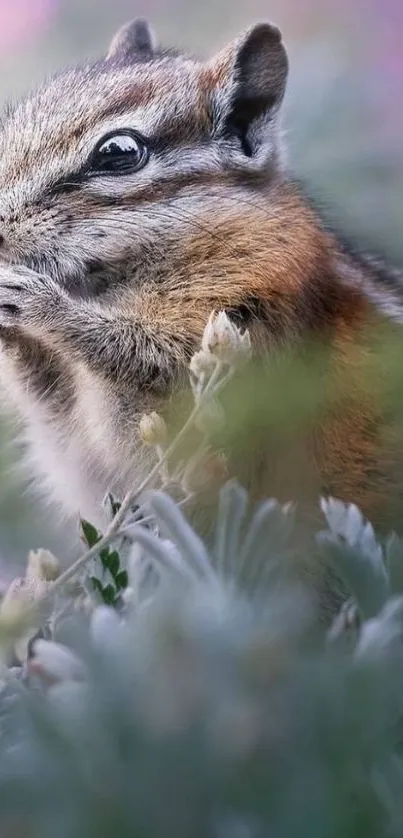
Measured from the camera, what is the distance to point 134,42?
81 cm

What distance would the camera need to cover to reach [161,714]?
15 cm

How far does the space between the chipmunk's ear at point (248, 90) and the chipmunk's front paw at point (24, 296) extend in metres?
0.18

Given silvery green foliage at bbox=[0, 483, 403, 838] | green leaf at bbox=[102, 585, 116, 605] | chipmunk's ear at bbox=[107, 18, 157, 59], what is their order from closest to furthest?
1. silvery green foliage at bbox=[0, 483, 403, 838]
2. green leaf at bbox=[102, 585, 116, 605]
3. chipmunk's ear at bbox=[107, 18, 157, 59]

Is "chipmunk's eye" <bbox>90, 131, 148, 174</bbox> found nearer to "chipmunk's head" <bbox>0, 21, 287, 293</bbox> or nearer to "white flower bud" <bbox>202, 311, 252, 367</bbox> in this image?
"chipmunk's head" <bbox>0, 21, 287, 293</bbox>

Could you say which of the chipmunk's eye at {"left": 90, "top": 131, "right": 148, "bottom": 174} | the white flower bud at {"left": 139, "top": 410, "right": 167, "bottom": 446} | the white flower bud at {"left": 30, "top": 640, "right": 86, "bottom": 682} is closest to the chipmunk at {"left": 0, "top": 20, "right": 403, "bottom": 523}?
the chipmunk's eye at {"left": 90, "top": 131, "right": 148, "bottom": 174}

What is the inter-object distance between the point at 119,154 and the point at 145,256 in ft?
0.27

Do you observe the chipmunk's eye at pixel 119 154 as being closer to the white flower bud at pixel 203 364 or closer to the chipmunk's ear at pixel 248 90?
the chipmunk's ear at pixel 248 90

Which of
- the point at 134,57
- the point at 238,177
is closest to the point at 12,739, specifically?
the point at 238,177

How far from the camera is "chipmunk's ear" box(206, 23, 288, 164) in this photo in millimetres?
700

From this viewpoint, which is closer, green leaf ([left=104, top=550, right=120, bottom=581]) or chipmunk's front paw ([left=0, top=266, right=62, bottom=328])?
green leaf ([left=104, top=550, right=120, bottom=581])

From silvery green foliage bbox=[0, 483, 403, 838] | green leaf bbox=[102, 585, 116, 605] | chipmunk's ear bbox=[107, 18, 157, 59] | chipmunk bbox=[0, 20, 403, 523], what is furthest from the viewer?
chipmunk's ear bbox=[107, 18, 157, 59]

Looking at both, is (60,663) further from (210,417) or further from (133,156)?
(133,156)

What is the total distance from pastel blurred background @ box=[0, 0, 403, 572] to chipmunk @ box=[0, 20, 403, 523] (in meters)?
0.02

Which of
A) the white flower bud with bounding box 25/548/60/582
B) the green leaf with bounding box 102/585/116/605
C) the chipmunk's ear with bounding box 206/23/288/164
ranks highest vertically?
the chipmunk's ear with bounding box 206/23/288/164
